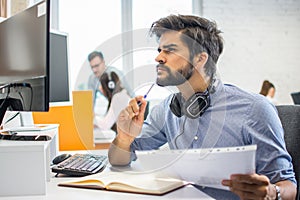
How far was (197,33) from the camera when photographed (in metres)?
1.37

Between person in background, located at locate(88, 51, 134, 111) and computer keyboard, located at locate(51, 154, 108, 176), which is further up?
person in background, located at locate(88, 51, 134, 111)

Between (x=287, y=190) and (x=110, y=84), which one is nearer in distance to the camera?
Answer: (x=287, y=190)

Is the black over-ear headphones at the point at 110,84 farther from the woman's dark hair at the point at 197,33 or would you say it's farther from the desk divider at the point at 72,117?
the desk divider at the point at 72,117

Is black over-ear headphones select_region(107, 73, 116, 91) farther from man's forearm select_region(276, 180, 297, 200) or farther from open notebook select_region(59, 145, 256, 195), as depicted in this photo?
man's forearm select_region(276, 180, 297, 200)

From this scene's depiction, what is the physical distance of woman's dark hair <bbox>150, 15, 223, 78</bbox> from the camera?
132cm

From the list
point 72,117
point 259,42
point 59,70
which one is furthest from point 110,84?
point 259,42

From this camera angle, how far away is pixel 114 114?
1255 mm

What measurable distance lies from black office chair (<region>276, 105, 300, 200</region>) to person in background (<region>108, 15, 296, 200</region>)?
0.05m

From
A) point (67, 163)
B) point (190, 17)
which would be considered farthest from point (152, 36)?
point (67, 163)

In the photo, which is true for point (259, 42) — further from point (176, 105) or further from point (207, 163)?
point (207, 163)

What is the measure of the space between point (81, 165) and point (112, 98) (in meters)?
0.22

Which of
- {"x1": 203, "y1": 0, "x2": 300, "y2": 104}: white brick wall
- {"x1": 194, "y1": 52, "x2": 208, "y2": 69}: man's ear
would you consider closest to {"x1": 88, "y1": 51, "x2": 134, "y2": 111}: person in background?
{"x1": 194, "y1": 52, "x2": 208, "y2": 69}: man's ear

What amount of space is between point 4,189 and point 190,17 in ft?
2.52

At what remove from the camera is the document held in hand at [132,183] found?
3.18ft
